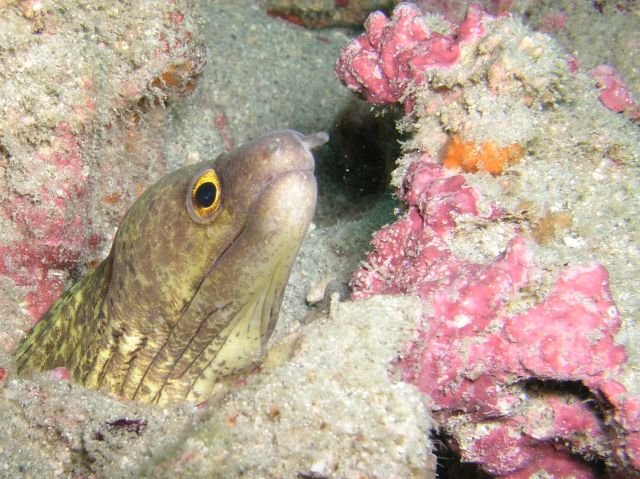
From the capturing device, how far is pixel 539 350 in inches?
74.3

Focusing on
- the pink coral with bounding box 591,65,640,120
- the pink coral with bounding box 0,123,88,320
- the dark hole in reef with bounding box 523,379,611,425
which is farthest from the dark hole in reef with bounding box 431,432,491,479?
the pink coral with bounding box 0,123,88,320

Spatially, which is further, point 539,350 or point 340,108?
point 340,108

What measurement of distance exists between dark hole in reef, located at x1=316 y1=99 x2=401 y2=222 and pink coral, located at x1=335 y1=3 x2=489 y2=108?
177 cm

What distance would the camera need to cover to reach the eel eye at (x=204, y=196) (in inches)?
81.0

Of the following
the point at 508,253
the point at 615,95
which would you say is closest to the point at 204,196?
Answer: the point at 508,253

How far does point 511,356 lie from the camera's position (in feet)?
6.31

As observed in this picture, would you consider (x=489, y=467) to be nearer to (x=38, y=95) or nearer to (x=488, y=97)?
(x=488, y=97)

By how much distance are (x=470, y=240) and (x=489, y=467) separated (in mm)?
1125

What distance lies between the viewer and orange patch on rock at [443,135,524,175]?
2328mm

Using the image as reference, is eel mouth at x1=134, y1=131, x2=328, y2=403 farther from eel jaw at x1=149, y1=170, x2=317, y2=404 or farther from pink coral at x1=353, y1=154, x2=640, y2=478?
pink coral at x1=353, y1=154, x2=640, y2=478

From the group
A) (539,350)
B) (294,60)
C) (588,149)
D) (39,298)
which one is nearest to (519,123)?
(588,149)

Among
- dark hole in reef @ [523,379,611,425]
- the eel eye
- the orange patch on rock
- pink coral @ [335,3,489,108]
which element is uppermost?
the eel eye

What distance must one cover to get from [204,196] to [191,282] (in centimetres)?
43

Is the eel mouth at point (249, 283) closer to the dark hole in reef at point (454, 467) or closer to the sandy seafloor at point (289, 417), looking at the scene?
the sandy seafloor at point (289, 417)
